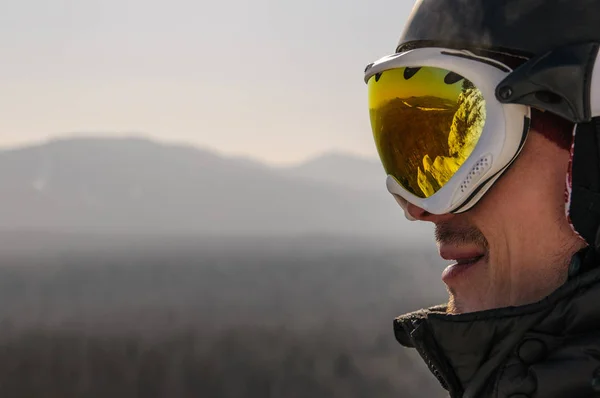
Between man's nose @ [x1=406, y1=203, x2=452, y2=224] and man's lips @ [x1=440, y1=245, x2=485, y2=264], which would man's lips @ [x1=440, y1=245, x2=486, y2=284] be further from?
man's nose @ [x1=406, y1=203, x2=452, y2=224]

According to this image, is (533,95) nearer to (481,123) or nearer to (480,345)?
(481,123)

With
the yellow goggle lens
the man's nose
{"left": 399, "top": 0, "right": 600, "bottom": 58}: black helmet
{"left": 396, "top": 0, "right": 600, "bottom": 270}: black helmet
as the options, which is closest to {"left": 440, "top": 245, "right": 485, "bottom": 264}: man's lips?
the man's nose

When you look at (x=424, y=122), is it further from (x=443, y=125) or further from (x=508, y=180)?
(x=508, y=180)

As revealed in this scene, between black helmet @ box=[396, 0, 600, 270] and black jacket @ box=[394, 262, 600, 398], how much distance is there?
0.22m

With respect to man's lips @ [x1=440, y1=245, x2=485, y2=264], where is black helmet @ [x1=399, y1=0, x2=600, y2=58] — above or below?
above

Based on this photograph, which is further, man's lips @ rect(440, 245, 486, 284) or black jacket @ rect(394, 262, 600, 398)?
man's lips @ rect(440, 245, 486, 284)

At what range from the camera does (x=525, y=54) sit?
93.8 inches

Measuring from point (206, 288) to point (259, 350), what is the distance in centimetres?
5255

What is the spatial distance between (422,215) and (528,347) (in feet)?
2.13

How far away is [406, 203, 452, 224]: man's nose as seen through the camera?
2.69 metres

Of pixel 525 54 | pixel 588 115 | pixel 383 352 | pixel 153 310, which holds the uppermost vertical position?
pixel 153 310

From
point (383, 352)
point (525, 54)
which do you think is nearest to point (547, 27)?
point (525, 54)

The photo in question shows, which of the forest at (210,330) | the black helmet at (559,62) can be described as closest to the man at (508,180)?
the black helmet at (559,62)

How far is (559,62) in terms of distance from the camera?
7.49 feet
